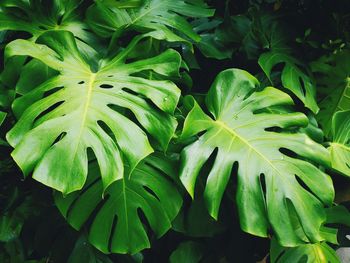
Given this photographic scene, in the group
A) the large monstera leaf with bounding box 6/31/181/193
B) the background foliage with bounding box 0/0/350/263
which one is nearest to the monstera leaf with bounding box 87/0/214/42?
the background foliage with bounding box 0/0/350/263

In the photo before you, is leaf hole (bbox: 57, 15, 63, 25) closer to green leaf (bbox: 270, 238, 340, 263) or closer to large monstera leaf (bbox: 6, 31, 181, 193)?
large monstera leaf (bbox: 6, 31, 181, 193)

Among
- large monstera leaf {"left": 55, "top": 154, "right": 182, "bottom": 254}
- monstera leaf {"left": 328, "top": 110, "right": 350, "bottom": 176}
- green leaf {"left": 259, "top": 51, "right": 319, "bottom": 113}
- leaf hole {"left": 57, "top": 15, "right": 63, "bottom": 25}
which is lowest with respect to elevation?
large monstera leaf {"left": 55, "top": 154, "right": 182, "bottom": 254}

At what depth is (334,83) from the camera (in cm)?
147

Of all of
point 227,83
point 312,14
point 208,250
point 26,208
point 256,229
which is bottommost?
point 208,250

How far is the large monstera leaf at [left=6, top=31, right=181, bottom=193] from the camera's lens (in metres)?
0.75

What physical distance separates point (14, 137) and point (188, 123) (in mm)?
346

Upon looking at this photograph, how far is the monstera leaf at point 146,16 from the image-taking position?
1090 mm

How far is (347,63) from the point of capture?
1.43 metres

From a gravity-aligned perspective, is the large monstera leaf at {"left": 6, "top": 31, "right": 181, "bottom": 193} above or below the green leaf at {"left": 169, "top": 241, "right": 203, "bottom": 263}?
above

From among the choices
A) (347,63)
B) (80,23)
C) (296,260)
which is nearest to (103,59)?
(80,23)

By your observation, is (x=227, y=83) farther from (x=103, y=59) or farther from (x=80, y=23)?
(x=80, y=23)

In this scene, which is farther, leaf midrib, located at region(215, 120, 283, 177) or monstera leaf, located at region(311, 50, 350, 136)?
monstera leaf, located at region(311, 50, 350, 136)

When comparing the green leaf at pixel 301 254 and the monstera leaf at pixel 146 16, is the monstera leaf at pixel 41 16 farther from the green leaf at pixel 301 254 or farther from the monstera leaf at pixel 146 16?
the green leaf at pixel 301 254

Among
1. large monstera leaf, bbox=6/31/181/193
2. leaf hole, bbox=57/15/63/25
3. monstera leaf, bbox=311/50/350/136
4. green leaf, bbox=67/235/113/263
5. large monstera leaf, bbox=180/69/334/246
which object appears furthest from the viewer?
monstera leaf, bbox=311/50/350/136
